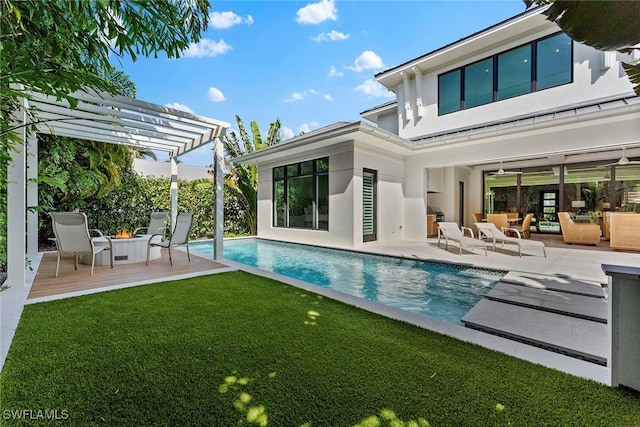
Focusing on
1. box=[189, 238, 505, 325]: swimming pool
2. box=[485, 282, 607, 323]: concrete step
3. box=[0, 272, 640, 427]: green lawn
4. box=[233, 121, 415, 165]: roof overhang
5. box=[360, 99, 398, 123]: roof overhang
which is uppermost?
box=[360, 99, 398, 123]: roof overhang

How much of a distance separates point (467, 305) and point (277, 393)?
408 centimetres

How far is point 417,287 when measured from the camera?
634cm

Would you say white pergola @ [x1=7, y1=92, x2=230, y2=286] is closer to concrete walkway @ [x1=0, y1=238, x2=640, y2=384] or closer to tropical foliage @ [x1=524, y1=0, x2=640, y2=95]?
concrete walkway @ [x1=0, y1=238, x2=640, y2=384]

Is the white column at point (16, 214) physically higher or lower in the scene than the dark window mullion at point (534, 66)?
lower

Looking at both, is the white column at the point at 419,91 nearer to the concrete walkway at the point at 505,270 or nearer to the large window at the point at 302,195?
the large window at the point at 302,195

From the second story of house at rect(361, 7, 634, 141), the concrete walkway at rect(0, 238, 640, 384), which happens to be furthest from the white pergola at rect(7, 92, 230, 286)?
the second story of house at rect(361, 7, 634, 141)

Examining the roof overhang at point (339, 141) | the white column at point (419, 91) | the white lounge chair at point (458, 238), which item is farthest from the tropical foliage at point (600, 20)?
the white column at point (419, 91)

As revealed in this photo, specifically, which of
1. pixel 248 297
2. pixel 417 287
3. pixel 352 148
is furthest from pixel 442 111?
pixel 248 297

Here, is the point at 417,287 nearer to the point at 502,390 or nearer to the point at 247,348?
the point at 502,390

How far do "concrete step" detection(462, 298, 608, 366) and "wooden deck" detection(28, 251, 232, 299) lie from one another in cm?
589

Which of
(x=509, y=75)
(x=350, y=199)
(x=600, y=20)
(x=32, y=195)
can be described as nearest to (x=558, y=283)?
(x=600, y=20)

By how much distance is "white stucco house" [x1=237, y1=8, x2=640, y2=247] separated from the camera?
9.06 m

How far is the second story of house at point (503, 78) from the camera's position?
368 inches

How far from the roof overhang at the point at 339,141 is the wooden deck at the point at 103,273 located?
551cm
